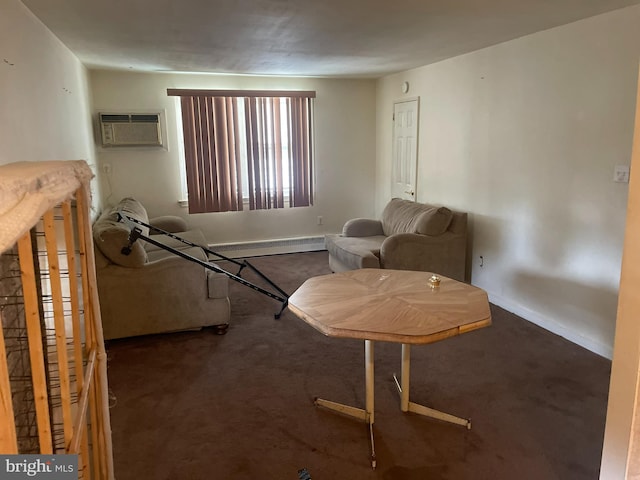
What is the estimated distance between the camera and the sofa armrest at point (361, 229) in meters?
5.17

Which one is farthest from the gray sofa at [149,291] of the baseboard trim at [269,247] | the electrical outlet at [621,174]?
the electrical outlet at [621,174]

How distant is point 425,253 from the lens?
171 inches

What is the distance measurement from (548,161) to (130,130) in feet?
13.8

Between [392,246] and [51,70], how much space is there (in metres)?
2.94

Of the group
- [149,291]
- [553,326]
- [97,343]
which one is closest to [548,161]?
[553,326]

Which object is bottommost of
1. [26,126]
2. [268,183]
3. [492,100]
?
[268,183]

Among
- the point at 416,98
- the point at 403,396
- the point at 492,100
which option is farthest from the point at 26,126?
the point at 416,98

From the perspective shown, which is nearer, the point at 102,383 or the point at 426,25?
the point at 102,383

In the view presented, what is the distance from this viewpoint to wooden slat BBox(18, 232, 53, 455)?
34.8 inches

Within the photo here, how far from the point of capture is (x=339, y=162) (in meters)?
6.19

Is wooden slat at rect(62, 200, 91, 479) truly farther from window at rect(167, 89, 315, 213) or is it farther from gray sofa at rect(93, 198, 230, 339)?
window at rect(167, 89, 315, 213)

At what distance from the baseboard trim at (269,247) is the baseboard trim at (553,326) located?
2.61m

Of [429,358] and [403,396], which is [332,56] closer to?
[429,358]

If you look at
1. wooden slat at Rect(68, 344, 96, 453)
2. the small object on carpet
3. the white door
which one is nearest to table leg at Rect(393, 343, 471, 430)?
the small object on carpet
